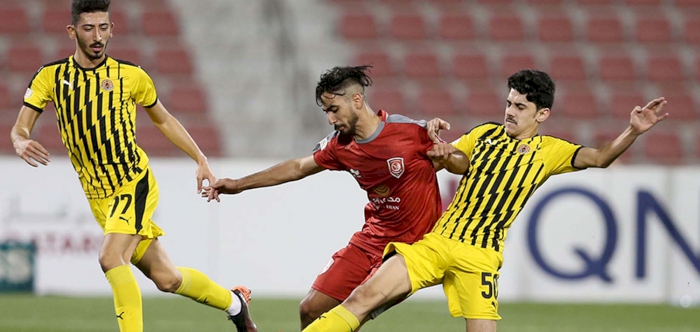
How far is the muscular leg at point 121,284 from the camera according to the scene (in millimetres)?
5445

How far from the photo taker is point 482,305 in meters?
5.25

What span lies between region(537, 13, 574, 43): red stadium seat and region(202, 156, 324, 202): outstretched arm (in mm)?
10553

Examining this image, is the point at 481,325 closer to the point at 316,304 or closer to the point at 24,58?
the point at 316,304

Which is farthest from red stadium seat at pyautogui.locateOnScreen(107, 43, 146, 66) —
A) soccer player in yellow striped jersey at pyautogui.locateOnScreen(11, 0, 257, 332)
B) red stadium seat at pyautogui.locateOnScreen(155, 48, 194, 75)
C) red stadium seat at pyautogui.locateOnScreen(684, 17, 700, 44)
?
soccer player in yellow striped jersey at pyautogui.locateOnScreen(11, 0, 257, 332)

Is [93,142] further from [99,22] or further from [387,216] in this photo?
[387,216]

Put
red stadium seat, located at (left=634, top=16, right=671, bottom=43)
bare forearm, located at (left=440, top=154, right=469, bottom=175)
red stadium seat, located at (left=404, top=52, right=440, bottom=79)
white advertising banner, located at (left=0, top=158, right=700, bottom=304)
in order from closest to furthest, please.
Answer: bare forearm, located at (left=440, top=154, right=469, bottom=175) < white advertising banner, located at (left=0, top=158, right=700, bottom=304) < red stadium seat, located at (left=404, top=52, right=440, bottom=79) < red stadium seat, located at (left=634, top=16, right=671, bottom=43)

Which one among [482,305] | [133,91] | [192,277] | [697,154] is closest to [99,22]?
[133,91]

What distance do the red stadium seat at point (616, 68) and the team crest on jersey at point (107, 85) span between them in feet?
35.6

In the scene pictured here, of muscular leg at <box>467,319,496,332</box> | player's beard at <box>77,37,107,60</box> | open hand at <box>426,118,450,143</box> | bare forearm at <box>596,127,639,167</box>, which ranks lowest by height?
muscular leg at <box>467,319,496,332</box>

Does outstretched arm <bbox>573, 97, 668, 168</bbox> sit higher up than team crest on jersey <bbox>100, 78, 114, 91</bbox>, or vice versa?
team crest on jersey <bbox>100, 78, 114, 91</bbox>

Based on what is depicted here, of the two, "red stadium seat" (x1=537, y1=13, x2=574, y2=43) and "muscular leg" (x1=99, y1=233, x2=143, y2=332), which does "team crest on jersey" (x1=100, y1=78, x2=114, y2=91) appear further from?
"red stadium seat" (x1=537, y1=13, x2=574, y2=43)

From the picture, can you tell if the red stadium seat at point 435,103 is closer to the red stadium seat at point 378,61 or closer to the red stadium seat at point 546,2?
the red stadium seat at point 378,61

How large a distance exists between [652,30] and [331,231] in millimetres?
7601

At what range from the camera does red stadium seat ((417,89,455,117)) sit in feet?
47.9
